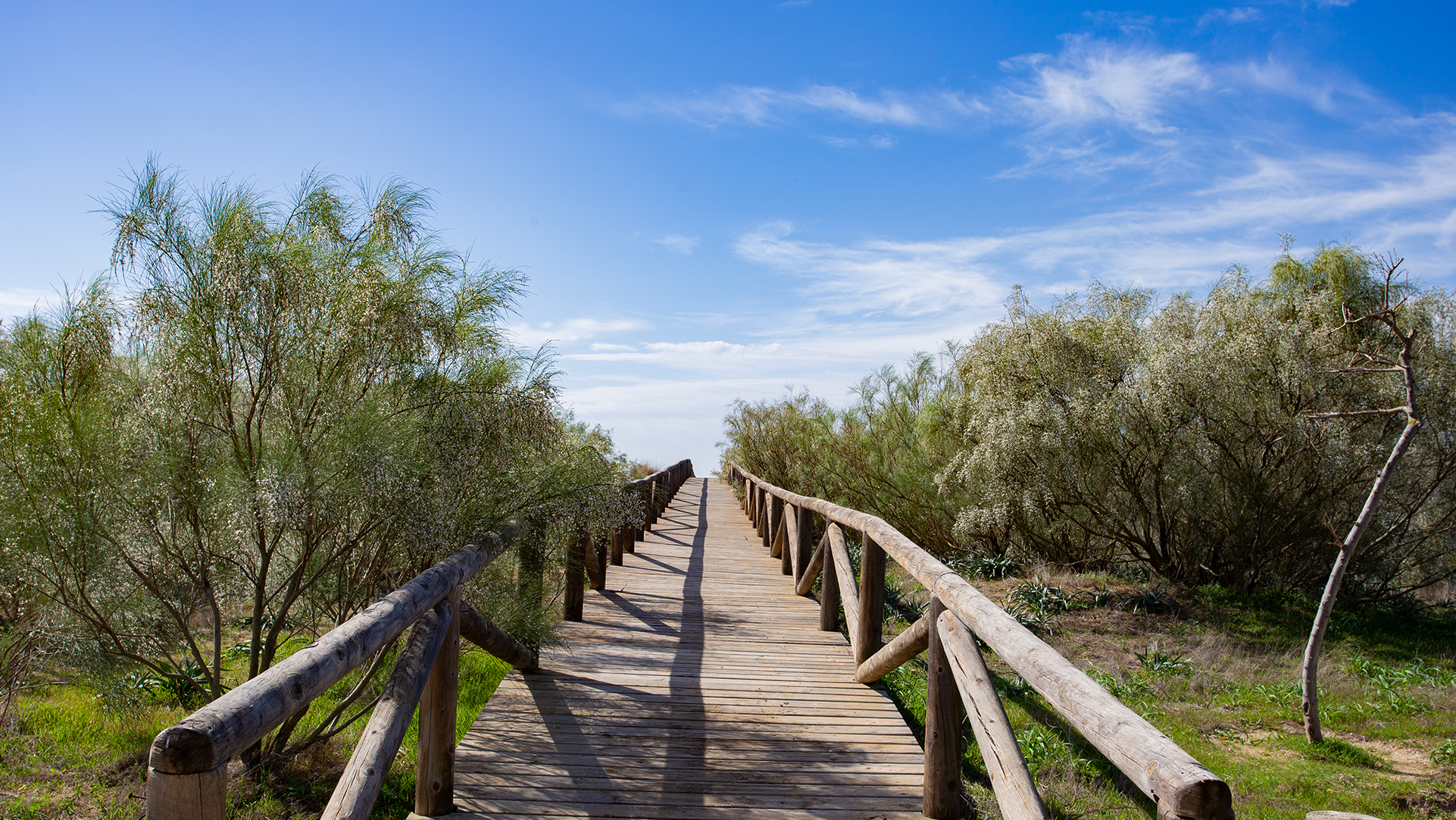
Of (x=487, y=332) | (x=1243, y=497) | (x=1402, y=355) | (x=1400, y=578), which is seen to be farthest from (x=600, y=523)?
(x=1400, y=578)

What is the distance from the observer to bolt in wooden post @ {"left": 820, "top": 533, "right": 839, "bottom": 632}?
19.5 ft

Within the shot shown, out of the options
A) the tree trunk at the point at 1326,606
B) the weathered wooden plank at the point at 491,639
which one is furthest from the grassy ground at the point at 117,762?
the tree trunk at the point at 1326,606

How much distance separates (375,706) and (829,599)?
3.83m

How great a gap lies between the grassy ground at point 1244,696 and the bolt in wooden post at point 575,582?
2.36 m

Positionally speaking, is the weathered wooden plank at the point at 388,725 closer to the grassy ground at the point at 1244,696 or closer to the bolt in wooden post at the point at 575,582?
the grassy ground at the point at 1244,696

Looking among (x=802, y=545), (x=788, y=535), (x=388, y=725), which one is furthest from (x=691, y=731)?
(x=788, y=535)

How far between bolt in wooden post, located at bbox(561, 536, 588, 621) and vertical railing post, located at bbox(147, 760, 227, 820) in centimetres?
418

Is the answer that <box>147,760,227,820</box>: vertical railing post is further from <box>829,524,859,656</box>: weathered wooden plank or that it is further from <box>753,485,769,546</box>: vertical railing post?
<box>753,485,769,546</box>: vertical railing post

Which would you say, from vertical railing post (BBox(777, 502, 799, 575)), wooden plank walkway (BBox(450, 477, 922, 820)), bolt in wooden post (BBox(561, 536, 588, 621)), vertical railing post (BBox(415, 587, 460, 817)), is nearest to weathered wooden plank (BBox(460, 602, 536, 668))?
wooden plank walkway (BBox(450, 477, 922, 820))

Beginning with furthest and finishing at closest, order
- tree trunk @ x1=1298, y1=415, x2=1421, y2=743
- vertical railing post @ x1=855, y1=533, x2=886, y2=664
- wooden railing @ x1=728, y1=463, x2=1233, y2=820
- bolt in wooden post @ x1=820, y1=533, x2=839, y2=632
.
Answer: bolt in wooden post @ x1=820, y1=533, x2=839, y2=632
tree trunk @ x1=1298, y1=415, x2=1421, y2=743
vertical railing post @ x1=855, y1=533, x2=886, y2=664
wooden railing @ x1=728, y1=463, x2=1233, y2=820

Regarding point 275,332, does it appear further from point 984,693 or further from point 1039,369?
point 1039,369

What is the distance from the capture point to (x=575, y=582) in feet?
19.3

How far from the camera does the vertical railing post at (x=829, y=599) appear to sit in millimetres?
5938

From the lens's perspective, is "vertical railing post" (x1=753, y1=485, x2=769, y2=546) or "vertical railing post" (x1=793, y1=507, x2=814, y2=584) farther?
"vertical railing post" (x1=753, y1=485, x2=769, y2=546)
